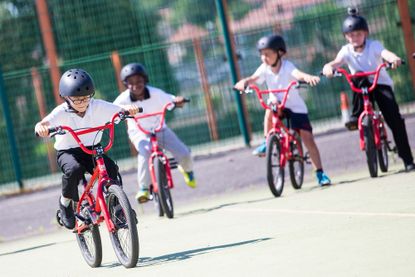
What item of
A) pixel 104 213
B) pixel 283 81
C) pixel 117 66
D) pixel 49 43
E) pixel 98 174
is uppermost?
pixel 49 43

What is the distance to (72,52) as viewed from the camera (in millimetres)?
16797

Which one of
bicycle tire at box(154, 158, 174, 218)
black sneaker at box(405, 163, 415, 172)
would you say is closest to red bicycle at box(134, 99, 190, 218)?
bicycle tire at box(154, 158, 174, 218)

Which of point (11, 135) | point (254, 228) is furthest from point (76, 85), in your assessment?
point (11, 135)

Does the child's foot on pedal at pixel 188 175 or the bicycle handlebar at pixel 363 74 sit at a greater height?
the bicycle handlebar at pixel 363 74

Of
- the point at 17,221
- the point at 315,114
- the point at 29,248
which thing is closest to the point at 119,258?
the point at 29,248

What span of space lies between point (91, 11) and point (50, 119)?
23.2 ft

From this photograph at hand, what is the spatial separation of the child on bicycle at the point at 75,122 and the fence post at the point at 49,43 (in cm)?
641

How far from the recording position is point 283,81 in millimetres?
13719

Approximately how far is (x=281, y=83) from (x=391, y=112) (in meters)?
1.35

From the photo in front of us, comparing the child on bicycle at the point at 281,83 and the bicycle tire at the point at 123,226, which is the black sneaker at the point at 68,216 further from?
the child on bicycle at the point at 281,83

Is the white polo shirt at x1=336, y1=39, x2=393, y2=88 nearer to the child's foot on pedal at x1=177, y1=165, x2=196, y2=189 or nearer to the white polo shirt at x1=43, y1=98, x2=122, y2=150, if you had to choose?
the child's foot on pedal at x1=177, y1=165, x2=196, y2=189

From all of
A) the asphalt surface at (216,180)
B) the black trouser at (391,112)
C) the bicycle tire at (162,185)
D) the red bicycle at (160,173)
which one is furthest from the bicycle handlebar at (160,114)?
the black trouser at (391,112)

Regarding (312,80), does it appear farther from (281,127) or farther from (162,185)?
(162,185)

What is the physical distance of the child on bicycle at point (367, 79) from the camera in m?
13.4
